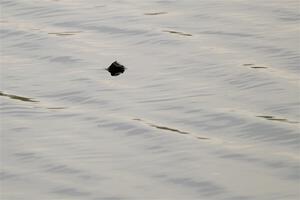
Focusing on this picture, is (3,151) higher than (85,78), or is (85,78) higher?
(85,78)

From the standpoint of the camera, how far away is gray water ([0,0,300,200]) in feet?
23.3

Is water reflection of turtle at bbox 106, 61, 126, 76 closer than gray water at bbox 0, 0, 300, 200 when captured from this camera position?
No

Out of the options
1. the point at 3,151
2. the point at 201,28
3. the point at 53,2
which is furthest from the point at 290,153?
the point at 53,2

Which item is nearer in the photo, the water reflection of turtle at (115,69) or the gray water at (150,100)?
the gray water at (150,100)

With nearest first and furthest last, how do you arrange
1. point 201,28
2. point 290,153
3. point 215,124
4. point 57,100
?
point 290,153, point 215,124, point 57,100, point 201,28

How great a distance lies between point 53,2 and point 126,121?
3.47 m

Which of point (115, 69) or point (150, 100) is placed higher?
point (115, 69)

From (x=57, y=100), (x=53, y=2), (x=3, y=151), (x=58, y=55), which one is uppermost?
(x=53, y=2)

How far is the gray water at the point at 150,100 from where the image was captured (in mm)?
7105

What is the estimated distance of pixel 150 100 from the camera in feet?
27.9

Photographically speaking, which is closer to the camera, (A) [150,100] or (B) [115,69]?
(A) [150,100]

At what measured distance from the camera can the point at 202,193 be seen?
6867mm

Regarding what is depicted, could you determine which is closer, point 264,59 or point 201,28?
point 264,59

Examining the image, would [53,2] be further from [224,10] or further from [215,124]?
[215,124]
